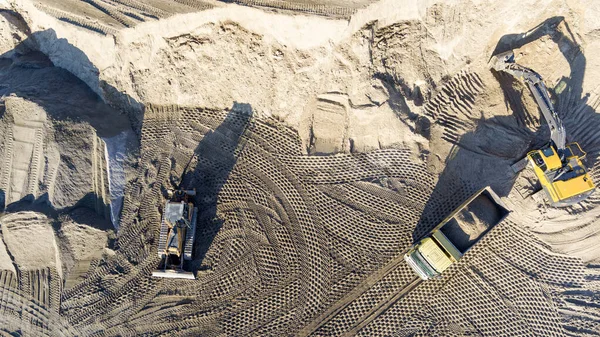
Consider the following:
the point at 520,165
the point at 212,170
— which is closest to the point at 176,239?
the point at 212,170

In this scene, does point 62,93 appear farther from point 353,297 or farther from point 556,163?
point 556,163

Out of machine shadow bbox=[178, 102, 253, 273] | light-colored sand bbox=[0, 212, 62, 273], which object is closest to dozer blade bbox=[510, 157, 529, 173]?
machine shadow bbox=[178, 102, 253, 273]

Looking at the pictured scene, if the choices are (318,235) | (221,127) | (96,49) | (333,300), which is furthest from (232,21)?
(333,300)

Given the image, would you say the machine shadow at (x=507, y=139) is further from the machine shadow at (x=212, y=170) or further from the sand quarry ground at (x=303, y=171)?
the machine shadow at (x=212, y=170)

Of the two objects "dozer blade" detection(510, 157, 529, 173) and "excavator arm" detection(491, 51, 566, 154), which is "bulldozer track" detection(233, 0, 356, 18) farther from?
"dozer blade" detection(510, 157, 529, 173)

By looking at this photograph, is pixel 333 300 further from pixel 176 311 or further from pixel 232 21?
pixel 232 21

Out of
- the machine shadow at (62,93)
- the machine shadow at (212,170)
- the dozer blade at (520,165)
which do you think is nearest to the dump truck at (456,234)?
the dozer blade at (520,165)
